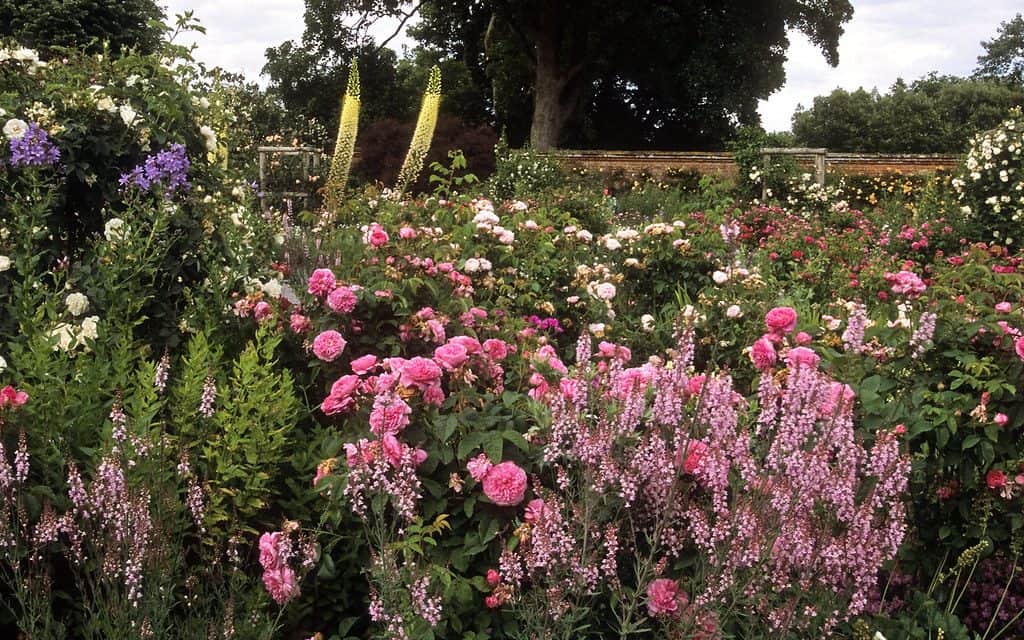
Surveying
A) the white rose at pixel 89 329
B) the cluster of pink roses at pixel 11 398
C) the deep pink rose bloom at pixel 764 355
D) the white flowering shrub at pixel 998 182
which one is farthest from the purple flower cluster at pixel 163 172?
the white flowering shrub at pixel 998 182

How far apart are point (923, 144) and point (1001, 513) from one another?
113ft

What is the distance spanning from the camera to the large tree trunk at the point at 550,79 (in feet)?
65.5

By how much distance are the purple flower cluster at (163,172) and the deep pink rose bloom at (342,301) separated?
0.78 meters

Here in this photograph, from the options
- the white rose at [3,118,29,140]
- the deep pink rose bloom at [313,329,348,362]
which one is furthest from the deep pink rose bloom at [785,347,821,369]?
the white rose at [3,118,29,140]

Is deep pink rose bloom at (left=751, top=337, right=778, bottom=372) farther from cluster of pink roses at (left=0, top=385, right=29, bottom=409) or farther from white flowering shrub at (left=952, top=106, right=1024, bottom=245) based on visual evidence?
white flowering shrub at (left=952, top=106, right=1024, bottom=245)

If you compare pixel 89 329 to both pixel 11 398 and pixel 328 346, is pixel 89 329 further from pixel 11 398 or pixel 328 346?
pixel 328 346

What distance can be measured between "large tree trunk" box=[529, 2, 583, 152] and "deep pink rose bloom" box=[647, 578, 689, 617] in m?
18.1

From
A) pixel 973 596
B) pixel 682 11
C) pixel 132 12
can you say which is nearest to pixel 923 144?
pixel 682 11

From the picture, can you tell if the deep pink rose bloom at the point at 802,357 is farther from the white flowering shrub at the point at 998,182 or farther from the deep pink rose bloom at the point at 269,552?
the white flowering shrub at the point at 998,182

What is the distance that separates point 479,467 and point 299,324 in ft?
3.57

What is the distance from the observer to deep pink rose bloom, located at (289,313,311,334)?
321 cm

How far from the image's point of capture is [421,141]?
7.33 m

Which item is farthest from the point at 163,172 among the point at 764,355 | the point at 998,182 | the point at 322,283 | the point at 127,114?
the point at 998,182

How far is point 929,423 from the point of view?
2.87 m
